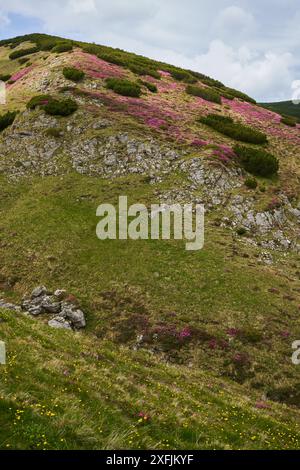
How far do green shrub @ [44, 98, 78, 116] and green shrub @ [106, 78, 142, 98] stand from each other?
985cm

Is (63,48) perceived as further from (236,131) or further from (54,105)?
(236,131)

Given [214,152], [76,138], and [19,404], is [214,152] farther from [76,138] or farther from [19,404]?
[19,404]

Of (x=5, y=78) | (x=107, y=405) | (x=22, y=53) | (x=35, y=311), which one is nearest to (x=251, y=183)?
(x=35, y=311)

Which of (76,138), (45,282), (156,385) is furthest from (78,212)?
(156,385)

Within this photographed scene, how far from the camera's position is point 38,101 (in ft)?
171

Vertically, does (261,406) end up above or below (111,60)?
below

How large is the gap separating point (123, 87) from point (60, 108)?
1225cm

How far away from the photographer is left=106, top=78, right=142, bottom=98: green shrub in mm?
58656

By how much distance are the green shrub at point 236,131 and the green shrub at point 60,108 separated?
60.4 ft

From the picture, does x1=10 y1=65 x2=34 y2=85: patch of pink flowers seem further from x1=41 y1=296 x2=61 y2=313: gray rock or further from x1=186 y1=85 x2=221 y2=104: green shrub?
x1=41 y1=296 x2=61 y2=313: gray rock

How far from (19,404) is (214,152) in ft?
138

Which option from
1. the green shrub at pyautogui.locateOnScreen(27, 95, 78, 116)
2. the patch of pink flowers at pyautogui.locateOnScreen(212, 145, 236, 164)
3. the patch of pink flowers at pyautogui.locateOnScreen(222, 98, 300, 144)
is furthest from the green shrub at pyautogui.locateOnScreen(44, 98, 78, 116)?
the patch of pink flowers at pyautogui.locateOnScreen(222, 98, 300, 144)

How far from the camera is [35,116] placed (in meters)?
50.8

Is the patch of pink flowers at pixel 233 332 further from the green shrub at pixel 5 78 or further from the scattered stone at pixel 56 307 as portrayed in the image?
the green shrub at pixel 5 78
